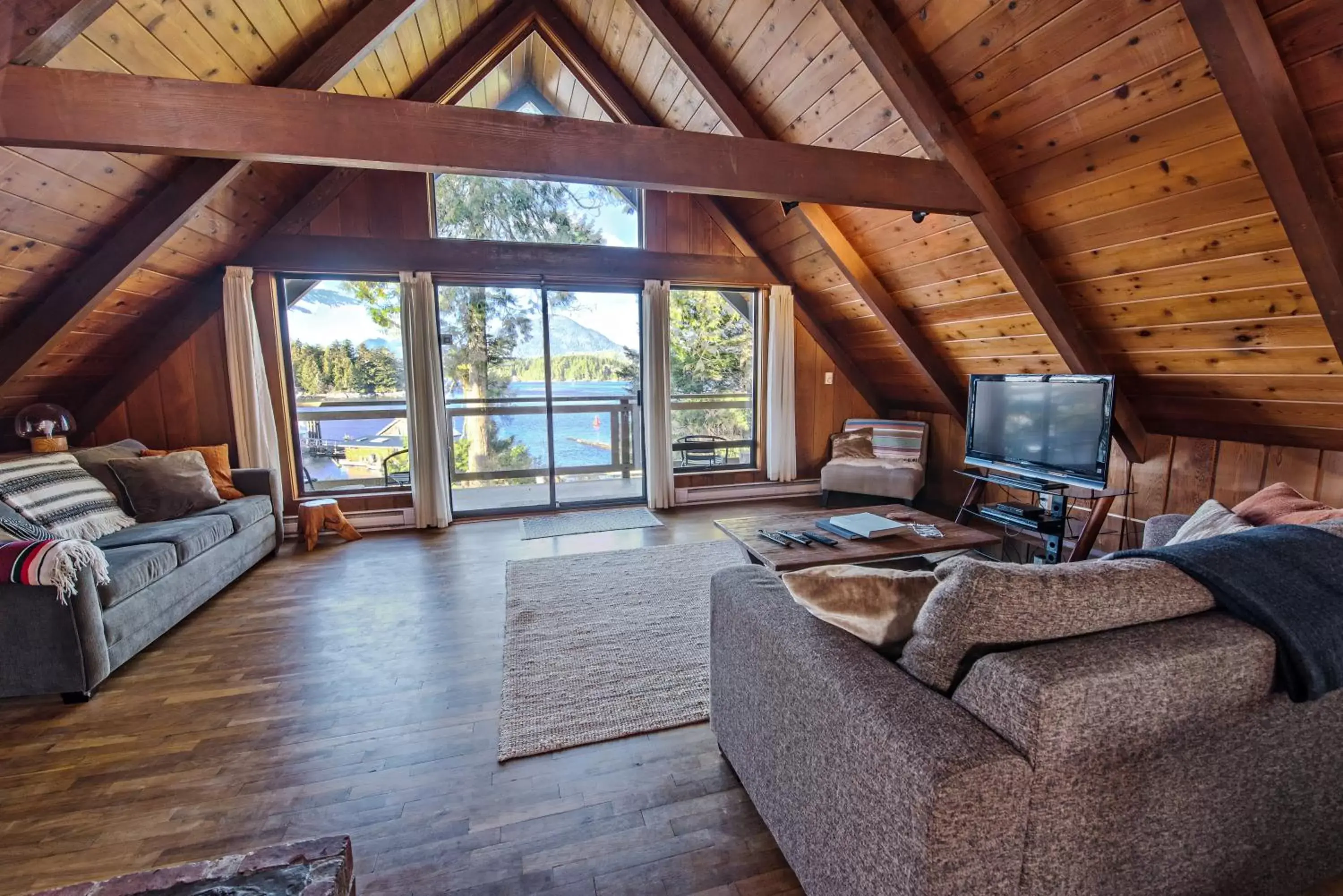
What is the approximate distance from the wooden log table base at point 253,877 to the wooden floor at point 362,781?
→ 2.66ft

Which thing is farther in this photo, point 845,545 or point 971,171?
point 971,171

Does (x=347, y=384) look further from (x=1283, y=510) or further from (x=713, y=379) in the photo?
(x=1283, y=510)

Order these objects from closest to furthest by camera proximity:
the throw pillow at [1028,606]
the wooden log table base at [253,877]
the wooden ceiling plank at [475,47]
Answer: the wooden log table base at [253,877] < the throw pillow at [1028,606] < the wooden ceiling plank at [475,47]

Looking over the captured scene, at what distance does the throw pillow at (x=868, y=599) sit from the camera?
3.84ft

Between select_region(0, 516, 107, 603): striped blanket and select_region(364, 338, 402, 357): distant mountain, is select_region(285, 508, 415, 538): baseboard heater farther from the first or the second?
select_region(0, 516, 107, 603): striped blanket

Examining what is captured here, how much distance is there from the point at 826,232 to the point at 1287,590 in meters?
3.14

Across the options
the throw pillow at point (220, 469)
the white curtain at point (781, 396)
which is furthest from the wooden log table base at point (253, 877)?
the white curtain at point (781, 396)

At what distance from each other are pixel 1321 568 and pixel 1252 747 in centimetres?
39

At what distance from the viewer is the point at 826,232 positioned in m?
3.68

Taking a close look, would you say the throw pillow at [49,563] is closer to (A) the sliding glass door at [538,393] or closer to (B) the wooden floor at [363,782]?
(B) the wooden floor at [363,782]

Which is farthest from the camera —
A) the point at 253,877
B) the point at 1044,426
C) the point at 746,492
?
the point at 746,492

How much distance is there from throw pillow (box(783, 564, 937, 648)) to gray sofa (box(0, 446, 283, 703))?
2622 mm

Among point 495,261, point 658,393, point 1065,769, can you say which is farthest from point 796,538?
point 495,261

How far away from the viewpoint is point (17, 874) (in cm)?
136
